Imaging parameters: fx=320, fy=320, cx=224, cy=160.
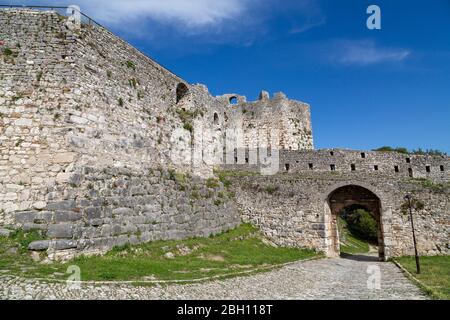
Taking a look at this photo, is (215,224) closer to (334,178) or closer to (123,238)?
(123,238)

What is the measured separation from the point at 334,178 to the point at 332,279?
1070 centimetres

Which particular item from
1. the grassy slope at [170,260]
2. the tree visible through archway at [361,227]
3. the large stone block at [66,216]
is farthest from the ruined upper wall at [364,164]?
the tree visible through archway at [361,227]

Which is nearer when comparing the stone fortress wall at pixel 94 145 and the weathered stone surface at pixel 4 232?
the weathered stone surface at pixel 4 232

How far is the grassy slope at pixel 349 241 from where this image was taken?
3269 cm

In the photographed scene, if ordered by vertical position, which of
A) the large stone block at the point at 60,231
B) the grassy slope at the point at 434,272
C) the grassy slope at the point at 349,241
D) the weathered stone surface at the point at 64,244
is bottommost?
the grassy slope at the point at 349,241

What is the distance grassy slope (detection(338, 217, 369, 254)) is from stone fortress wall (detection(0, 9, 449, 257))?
40.4 ft

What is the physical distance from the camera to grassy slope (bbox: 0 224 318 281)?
9023mm

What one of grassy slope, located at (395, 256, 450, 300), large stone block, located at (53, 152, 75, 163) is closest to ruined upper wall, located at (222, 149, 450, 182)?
grassy slope, located at (395, 256, 450, 300)

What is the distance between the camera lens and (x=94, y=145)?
41.2 feet

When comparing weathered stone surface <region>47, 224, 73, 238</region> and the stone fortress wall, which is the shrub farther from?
weathered stone surface <region>47, 224, 73, 238</region>

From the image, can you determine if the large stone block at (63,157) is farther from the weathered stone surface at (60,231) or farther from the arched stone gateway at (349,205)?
the arched stone gateway at (349,205)

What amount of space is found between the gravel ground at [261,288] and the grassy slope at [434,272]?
1.97 ft
